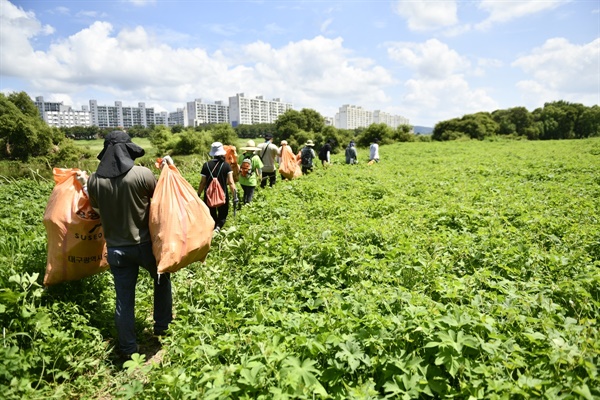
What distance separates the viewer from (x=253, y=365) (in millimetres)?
2330

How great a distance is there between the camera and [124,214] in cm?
339

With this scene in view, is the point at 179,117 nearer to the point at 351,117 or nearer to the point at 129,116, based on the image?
the point at 129,116

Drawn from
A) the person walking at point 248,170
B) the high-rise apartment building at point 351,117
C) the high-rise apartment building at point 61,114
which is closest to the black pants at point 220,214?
the person walking at point 248,170

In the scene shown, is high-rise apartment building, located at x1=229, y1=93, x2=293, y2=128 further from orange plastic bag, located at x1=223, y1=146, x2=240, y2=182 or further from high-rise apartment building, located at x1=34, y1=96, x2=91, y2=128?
orange plastic bag, located at x1=223, y1=146, x2=240, y2=182

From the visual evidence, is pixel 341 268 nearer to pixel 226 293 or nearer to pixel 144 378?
pixel 226 293

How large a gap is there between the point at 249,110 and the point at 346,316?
190596mm

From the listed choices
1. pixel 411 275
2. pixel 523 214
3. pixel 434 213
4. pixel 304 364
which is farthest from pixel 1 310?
pixel 523 214

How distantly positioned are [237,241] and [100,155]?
2.62 metres

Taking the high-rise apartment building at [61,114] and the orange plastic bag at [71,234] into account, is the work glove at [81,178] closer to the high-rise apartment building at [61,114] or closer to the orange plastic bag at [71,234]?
the orange plastic bag at [71,234]

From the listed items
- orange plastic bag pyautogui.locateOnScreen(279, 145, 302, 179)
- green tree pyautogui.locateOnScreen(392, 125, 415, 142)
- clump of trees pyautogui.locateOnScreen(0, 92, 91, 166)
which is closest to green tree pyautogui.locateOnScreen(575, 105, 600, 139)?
green tree pyautogui.locateOnScreen(392, 125, 415, 142)

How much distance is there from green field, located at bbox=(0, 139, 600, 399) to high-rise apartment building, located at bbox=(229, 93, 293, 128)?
176m

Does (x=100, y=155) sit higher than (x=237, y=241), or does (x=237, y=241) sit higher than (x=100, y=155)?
(x=100, y=155)

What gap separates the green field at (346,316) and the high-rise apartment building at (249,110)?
577 ft

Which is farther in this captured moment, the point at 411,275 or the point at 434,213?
the point at 434,213
